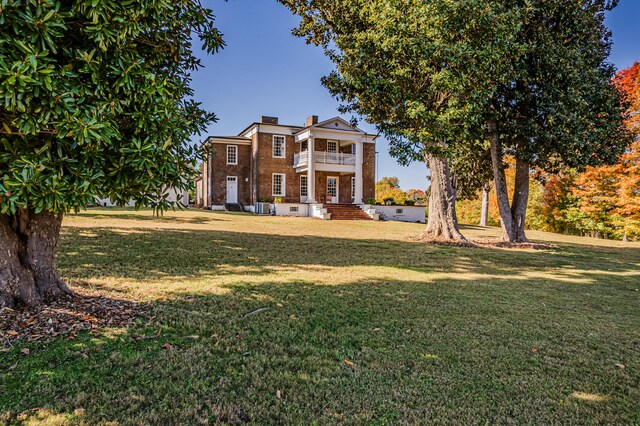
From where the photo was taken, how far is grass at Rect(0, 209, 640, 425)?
98.6 inches

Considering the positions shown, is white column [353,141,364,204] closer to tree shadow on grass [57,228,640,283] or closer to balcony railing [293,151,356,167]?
balcony railing [293,151,356,167]

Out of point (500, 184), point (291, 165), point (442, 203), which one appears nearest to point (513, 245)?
point (500, 184)

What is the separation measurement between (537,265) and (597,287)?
274cm

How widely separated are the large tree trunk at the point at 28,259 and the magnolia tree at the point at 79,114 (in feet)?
0.04

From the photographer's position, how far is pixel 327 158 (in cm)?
2742

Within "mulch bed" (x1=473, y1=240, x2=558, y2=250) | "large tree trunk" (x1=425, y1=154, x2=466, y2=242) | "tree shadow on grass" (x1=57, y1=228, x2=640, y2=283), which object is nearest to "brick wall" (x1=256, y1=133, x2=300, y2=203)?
"tree shadow on grass" (x1=57, y1=228, x2=640, y2=283)

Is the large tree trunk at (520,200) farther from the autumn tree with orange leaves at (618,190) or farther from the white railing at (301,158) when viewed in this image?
the white railing at (301,158)

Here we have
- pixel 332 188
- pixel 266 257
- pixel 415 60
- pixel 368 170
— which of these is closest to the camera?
pixel 266 257

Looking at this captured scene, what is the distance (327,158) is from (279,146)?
162 inches

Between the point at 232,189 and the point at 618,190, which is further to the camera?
the point at 232,189

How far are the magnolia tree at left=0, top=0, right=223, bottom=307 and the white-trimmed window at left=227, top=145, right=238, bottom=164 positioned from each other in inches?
1011

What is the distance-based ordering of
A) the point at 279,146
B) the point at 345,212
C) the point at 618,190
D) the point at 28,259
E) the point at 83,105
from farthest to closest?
the point at 279,146, the point at 345,212, the point at 618,190, the point at 28,259, the point at 83,105

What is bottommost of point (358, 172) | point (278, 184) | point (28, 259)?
point (28, 259)

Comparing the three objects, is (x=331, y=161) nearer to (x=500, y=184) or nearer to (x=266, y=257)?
(x=500, y=184)
